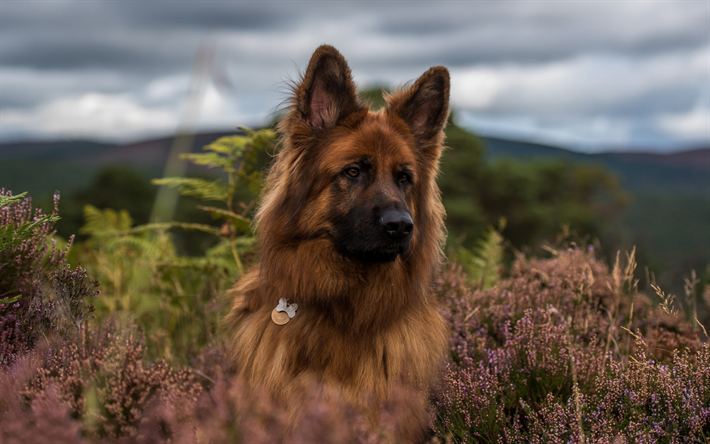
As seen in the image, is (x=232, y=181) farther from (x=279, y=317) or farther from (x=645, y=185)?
(x=645, y=185)

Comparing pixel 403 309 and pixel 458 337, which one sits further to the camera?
pixel 458 337

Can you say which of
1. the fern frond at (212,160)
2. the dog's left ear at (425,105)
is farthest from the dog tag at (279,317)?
the fern frond at (212,160)

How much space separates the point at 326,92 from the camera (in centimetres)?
359

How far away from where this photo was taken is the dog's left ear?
3807 mm

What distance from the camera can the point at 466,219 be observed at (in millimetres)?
29078

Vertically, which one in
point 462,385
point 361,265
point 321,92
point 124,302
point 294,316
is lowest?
point 124,302

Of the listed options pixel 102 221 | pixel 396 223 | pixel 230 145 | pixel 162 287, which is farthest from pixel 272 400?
pixel 102 221

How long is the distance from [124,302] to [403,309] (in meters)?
4.97

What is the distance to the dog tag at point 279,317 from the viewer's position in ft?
11.0

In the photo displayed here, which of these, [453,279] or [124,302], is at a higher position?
[453,279]

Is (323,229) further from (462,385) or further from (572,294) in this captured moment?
(572,294)

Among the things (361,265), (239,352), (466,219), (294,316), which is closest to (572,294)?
(361,265)

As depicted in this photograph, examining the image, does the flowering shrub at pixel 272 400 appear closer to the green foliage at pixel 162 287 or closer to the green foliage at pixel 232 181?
the green foliage at pixel 162 287

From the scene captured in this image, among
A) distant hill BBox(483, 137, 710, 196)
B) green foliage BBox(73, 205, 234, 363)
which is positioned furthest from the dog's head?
distant hill BBox(483, 137, 710, 196)
